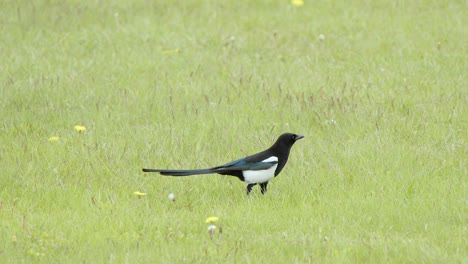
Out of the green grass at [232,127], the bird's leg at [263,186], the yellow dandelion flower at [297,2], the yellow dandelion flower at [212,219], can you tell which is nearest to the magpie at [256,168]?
the bird's leg at [263,186]

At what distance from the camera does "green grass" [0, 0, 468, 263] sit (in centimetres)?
527

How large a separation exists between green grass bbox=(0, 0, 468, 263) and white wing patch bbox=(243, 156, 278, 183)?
0.45 feet

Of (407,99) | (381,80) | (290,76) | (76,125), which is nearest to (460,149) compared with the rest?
(407,99)

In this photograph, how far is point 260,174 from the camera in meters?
6.06

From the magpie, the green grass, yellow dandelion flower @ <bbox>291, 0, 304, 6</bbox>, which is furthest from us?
yellow dandelion flower @ <bbox>291, 0, 304, 6</bbox>

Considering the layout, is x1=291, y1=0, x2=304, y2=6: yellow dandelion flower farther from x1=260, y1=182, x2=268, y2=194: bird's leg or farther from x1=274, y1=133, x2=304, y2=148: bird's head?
x1=260, y1=182, x2=268, y2=194: bird's leg

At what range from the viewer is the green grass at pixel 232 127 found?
5.27 metres

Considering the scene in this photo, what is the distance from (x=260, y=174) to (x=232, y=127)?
1.52m

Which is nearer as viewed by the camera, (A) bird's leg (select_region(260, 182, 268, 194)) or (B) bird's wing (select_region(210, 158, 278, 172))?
(B) bird's wing (select_region(210, 158, 278, 172))

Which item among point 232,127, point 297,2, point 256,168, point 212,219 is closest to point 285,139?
point 256,168

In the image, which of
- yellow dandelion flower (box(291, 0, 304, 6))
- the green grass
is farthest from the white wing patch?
yellow dandelion flower (box(291, 0, 304, 6))

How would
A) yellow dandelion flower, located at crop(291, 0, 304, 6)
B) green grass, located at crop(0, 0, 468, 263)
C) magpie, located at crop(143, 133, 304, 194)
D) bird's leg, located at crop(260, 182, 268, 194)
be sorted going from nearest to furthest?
1. green grass, located at crop(0, 0, 468, 263)
2. magpie, located at crop(143, 133, 304, 194)
3. bird's leg, located at crop(260, 182, 268, 194)
4. yellow dandelion flower, located at crop(291, 0, 304, 6)

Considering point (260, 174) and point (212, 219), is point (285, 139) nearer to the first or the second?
point (260, 174)

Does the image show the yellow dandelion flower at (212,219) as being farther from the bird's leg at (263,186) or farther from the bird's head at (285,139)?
the bird's head at (285,139)
